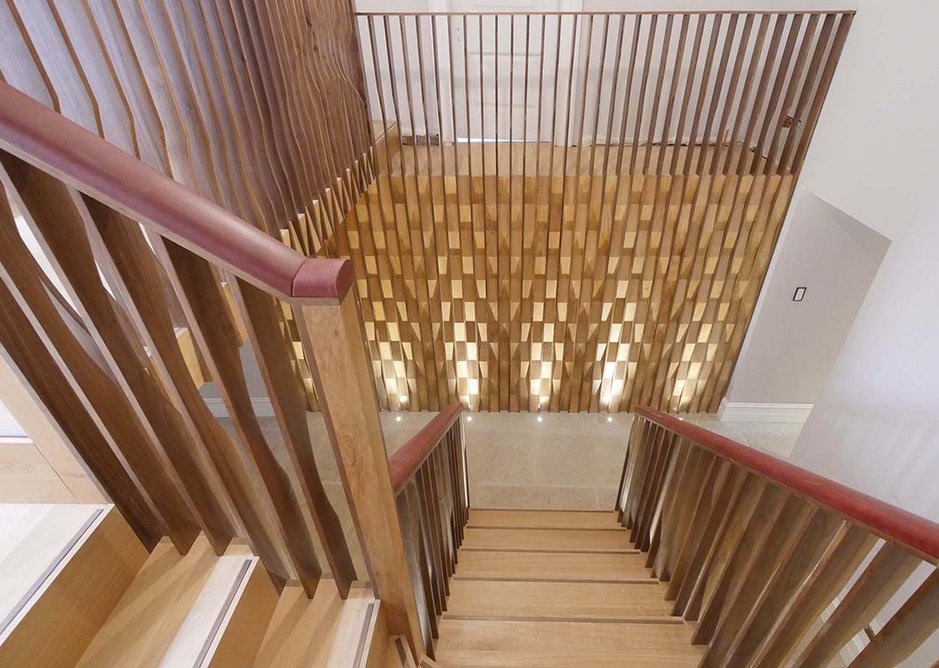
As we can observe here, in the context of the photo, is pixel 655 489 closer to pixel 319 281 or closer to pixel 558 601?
pixel 558 601

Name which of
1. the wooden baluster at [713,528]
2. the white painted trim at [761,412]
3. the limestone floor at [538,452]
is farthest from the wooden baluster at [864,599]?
the white painted trim at [761,412]

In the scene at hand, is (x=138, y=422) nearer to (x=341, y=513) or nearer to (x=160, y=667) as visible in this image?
(x=160, y=667)

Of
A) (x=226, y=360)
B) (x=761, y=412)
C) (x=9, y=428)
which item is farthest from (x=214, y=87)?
(x=761, y=412)

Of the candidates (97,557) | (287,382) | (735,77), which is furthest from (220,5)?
(735,77)

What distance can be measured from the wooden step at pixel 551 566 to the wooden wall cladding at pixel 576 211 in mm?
2200

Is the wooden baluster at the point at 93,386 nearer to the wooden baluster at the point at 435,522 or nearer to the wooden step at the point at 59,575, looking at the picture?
the wooden step at the point at 59,575

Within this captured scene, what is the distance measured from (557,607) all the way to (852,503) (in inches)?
52.2

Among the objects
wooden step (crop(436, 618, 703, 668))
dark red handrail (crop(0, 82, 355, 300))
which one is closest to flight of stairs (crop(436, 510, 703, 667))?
wooden step (crop(436, 618, 703, 668))

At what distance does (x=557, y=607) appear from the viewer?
1.94 meters

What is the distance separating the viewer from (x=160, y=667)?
34.5 inches

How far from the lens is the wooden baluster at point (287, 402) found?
29.3 inches

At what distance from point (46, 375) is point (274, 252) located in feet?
1.79

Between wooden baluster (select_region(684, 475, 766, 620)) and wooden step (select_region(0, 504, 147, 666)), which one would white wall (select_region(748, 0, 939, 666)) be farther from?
wooden step (select_region(0, 504, 147, 666))

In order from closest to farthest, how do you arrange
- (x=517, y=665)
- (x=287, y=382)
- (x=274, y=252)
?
(x=274, y=252) → (x=287, y=382) → (x=517, y=665)
